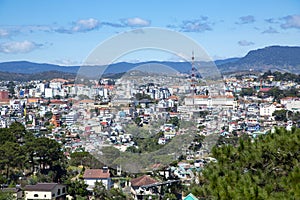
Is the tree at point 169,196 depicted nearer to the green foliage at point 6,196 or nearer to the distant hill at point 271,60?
the green foliage at point 6,196

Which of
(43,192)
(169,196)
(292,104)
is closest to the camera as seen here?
(169,196)

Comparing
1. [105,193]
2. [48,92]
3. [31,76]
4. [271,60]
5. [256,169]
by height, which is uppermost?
[271,60]

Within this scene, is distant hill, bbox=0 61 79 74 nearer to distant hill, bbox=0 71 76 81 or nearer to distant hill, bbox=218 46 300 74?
distant hill, bbox=0 71 76 81

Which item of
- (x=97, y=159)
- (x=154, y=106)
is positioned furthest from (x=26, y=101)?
(x=97, y=159)

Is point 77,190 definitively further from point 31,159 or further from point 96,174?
point 31,159

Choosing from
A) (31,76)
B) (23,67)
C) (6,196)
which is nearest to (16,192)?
(6,196)

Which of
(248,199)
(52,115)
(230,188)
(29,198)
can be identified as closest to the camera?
(248,199)

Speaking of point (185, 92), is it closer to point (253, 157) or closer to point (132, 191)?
point (132, 191)

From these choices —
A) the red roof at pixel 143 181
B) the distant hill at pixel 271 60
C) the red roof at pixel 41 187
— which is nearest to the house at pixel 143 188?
the red roof at pixel 143 181
